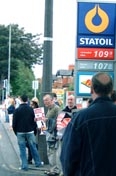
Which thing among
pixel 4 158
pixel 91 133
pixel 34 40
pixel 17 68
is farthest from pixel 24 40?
pixel 91 133

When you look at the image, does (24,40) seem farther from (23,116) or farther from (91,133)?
(91,133)

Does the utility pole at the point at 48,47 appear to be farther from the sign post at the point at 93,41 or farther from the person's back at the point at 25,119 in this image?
the sign post at the point at 93,41

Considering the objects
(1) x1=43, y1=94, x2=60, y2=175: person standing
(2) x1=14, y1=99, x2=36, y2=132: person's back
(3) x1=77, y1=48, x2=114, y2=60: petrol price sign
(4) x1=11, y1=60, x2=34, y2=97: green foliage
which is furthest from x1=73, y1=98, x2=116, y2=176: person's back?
(4) x1=11, y1=60, x2=34, y2=97: green foliage

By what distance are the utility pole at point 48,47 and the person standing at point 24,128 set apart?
2.69 feet

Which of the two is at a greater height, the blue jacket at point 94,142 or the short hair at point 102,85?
the short hair at point 102,85

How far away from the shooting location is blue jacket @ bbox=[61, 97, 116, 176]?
4500mm

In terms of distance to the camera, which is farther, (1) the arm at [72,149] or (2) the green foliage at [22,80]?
(2) the green foliage at [22,80]

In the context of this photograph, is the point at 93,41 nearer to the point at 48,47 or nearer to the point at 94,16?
the point at 94,16

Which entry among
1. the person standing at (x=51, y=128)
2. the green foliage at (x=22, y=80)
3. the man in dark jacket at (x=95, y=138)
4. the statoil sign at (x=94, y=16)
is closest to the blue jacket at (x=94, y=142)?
the man in dark jacket at (x=95, y=138)

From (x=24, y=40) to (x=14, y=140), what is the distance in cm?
6110

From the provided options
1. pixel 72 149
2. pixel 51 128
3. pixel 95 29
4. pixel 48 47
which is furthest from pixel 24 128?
pixel 72 149

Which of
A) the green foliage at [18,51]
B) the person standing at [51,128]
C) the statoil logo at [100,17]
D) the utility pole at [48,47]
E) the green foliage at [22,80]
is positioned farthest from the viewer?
the green foliage at [18,51]

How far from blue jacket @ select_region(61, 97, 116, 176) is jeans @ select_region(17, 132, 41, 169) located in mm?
8227

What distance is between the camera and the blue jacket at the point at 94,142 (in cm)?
450
